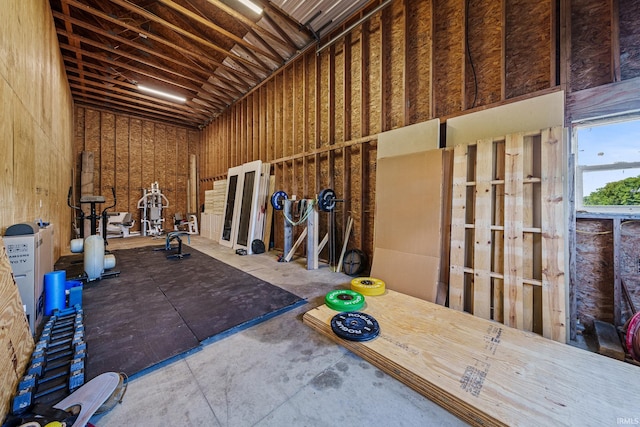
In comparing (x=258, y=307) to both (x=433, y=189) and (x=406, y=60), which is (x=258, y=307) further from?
(x=406, y=60)

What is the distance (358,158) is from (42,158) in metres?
4.94

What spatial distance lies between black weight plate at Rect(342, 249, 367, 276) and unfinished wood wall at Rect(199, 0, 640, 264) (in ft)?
0.86

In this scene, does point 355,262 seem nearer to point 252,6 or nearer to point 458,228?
point 458,228

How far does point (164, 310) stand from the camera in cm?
247

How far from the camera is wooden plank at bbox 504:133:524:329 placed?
87.1 inches

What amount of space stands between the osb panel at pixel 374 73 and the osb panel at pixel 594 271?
2.79 meters

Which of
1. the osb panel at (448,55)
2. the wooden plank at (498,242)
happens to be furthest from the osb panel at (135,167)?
the wooden plank at (498,242)

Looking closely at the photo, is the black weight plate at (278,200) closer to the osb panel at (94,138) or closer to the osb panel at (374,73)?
the osb panel at (374,73)

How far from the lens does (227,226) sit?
6445 mm

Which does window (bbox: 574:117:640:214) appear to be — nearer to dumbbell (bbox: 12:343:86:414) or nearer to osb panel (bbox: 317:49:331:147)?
osb panel (bbox: 317:49:331:147)

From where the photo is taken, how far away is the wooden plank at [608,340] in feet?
6.14

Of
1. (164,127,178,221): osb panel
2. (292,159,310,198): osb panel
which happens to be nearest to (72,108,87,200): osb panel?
(164,127,178,221): osb panel

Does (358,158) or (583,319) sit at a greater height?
(358,158)

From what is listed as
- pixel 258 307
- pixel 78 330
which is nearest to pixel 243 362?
pixel 258 307
